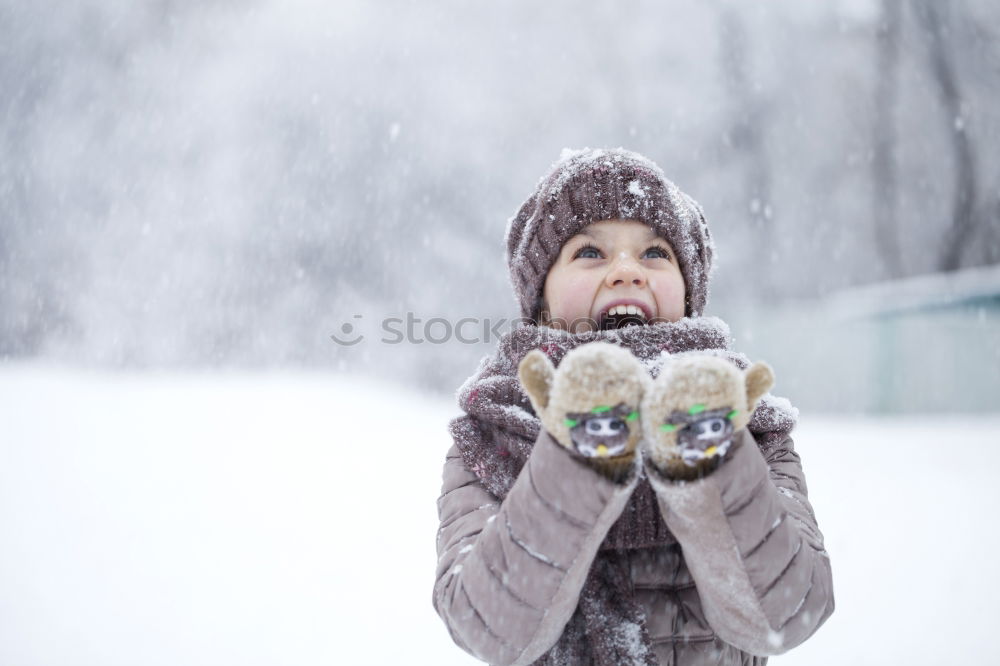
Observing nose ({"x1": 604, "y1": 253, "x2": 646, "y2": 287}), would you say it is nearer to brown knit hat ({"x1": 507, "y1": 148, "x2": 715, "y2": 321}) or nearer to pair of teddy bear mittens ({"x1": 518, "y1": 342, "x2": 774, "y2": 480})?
brown knit hat ({"x1": 507, "y1": 148, "x2": 715, "y2": 321})

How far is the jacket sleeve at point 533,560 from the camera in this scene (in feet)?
2.59

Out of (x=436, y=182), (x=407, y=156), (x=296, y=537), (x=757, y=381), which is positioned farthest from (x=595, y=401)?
(x=407, y=156)

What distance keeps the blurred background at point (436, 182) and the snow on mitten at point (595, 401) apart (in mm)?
7181

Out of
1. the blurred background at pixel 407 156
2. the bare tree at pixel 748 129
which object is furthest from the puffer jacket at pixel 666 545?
the bare tree at pixel 748 129

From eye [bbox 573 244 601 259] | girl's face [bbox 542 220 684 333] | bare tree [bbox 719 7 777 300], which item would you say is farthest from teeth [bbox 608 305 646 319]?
bare tree [bbox 719 7 777 300]

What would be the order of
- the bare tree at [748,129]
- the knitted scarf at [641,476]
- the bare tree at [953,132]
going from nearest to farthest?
the knitted scarf at [641,476], the bare tree at [953,132], the bare tree at [748,129]

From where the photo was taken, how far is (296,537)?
13.4ft

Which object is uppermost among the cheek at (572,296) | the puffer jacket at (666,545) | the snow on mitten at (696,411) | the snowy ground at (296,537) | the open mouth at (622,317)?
the cheek at (572,296)

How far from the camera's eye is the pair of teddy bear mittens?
28.0 inches

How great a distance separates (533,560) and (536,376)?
10.1 inches

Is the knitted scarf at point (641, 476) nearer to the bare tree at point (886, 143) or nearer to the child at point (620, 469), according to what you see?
the child at point (620, 469)

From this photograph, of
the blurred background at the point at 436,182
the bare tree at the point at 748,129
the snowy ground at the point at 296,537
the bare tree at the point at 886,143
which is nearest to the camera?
the snowy ground at the point at 296,537

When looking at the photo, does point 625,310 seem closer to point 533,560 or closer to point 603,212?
point 603,212

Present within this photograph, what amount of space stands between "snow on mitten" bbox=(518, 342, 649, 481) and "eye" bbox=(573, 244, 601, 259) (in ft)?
1.83
